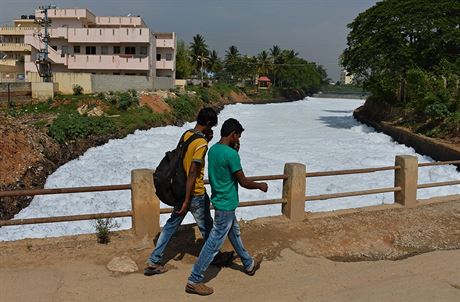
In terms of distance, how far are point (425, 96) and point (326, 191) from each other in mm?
11818

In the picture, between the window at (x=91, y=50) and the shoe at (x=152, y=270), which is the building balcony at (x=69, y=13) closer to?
the window at (x=91, y=50)

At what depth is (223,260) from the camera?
16.4ft

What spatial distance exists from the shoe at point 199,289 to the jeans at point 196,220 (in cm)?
56

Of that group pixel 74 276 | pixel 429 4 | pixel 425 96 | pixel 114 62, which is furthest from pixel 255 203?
pixel 114 62

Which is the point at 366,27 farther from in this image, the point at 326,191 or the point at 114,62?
the point at 114,62

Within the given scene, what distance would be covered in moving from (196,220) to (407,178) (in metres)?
4.59

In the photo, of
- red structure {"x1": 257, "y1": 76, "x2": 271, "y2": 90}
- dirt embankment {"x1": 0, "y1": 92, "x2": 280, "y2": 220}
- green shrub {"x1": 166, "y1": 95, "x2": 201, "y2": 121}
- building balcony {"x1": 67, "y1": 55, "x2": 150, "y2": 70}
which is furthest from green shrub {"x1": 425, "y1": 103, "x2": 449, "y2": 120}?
red structure {"x1": 257, "y1": 76, "x2": 271, "y2": 90}

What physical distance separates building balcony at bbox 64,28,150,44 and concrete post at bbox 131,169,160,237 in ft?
131

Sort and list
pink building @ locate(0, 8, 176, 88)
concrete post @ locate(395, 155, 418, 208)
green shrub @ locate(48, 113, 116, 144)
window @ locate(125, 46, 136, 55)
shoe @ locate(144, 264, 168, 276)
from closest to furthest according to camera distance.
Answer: shoe @ locate(144, 264, 168, 276), concrete post @ locate(395, 155, 418, 208), green shrub @ locate(48, 113, 116, 144), pink building @ locate(0, 8, 176, 88), window @ locate(125, 46, 136, 55)

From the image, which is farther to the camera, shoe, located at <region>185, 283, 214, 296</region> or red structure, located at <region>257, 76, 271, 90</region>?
red structure, located at <region>257, 76, 271, 90</region>

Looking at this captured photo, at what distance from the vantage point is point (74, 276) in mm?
4691

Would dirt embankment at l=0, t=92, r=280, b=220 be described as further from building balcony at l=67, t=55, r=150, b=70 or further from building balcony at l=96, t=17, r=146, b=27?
building balcony at l=96, t=17, r=146, b=27

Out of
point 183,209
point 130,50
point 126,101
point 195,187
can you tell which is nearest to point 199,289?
point 183,209

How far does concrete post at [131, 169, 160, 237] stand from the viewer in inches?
223
